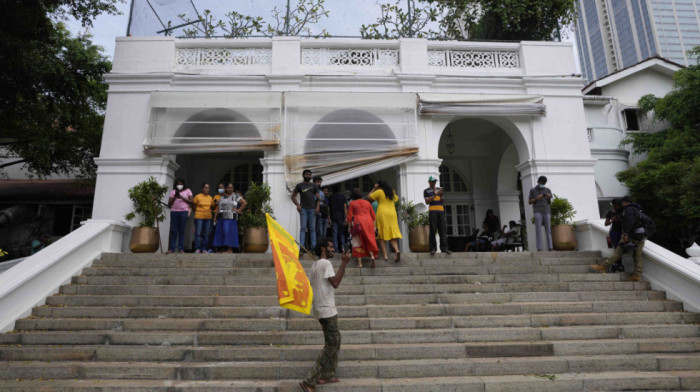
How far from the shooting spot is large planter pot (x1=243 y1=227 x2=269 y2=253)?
8.70 metres

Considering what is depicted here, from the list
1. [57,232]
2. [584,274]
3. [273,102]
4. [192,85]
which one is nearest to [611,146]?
[584,274]

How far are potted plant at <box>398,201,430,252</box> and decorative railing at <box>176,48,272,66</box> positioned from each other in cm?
518

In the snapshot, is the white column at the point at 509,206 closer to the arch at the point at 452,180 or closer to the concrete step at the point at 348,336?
the arch at the point at 452,180

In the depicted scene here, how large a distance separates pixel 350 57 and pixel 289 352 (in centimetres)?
817

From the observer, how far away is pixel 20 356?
4.82 meters

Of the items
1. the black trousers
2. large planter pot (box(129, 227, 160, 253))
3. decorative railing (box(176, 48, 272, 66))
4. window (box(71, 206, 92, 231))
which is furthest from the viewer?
window (box(71, 206, 92, 231))

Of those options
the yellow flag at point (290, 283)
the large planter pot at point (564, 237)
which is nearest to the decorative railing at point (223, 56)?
the yellow flag at point (290, 283)

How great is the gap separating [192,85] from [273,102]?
215cm

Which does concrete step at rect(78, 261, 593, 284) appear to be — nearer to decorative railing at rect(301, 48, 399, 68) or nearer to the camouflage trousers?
the camouflage trousers

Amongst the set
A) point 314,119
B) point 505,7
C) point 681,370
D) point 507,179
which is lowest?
point 681,370

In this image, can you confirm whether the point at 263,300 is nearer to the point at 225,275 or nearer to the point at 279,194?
the point at 225,275

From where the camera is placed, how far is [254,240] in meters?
8.70

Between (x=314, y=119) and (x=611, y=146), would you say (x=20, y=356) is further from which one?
(x=611, y=146)

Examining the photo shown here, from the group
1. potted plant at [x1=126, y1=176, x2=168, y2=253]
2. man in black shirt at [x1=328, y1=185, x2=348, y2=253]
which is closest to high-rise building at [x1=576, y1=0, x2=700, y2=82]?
man in black shirt at [x1=328, y1=185, x2=348, y2=253]
